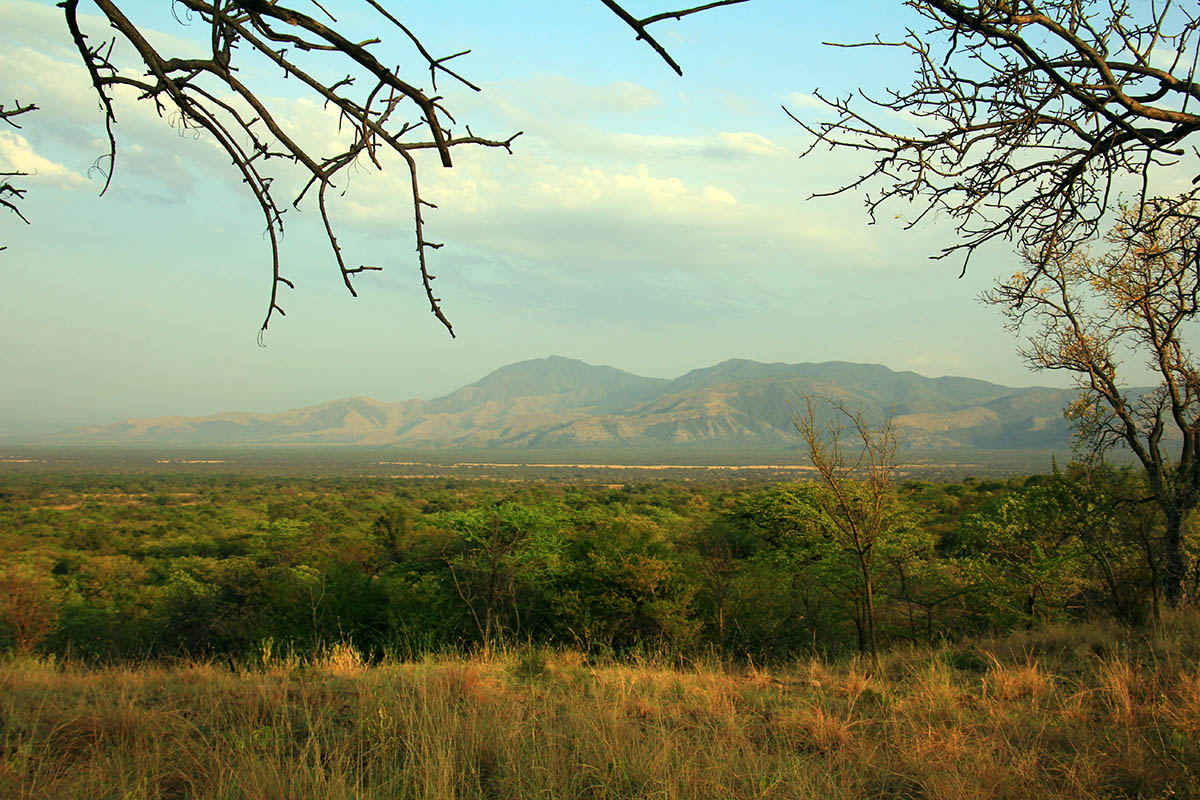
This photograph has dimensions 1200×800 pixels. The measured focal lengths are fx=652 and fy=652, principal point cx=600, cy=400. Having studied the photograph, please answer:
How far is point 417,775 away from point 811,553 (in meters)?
19.6

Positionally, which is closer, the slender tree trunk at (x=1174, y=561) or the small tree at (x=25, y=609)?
the slender tree trunk at (x=1174, y=561)

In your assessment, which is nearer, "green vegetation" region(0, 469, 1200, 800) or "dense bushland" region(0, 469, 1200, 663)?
"green vegetation" region(0, 469, 1200, 800)

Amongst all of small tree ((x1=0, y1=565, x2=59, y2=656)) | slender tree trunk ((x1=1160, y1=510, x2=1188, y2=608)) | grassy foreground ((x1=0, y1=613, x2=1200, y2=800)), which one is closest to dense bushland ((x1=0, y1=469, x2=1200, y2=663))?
small tree ((x1=0, y1=565, x2=59, y2=656))

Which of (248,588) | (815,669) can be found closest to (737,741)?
(815,669)

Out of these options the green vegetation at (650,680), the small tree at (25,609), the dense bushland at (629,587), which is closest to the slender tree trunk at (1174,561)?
the green vegetation at (650,680)

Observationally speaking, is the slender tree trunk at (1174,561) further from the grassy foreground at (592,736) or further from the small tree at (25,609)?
the small tree at (25,609)

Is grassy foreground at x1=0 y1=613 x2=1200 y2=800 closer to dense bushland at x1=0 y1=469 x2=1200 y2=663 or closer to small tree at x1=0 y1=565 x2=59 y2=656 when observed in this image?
dense bushland at x1=0 y1=469 x2=1200 y2=663

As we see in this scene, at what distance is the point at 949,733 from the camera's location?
4.36 meters

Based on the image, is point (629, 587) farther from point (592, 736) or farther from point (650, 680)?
point (592, 736)

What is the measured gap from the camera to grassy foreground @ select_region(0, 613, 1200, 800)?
3373mm

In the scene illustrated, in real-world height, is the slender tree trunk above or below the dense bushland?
above

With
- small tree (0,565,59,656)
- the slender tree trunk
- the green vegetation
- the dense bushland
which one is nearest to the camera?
the green vegetation

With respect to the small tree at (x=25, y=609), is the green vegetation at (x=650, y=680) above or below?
above

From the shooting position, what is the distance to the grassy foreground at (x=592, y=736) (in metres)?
3.37
